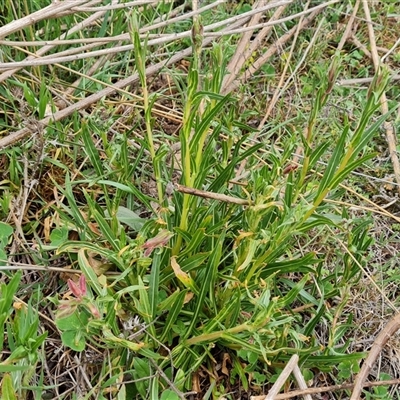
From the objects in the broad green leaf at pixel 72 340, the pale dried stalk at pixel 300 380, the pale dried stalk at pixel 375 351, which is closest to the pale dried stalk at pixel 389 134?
the pale dried stalk at pixel 375 351

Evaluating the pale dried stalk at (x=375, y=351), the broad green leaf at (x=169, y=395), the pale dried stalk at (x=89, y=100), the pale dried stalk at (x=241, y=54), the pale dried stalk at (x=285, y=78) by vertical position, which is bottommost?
the pale dried stalk at (x=375, y=351)

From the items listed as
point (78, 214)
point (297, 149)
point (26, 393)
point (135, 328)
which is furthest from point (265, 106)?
point (26, 393)

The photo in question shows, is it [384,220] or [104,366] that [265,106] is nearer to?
[384,220]

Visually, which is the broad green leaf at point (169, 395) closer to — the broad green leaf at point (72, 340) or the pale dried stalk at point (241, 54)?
the broad green leaf at point (72, 340)

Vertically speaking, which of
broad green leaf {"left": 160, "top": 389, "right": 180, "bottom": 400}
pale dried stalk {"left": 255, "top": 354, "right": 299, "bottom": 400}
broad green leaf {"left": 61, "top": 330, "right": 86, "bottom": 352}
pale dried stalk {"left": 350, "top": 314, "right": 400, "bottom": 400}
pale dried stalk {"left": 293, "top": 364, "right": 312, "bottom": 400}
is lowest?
pale dried stalk {"left": 350, "top": 314, "right": 400, "bottom": 400}

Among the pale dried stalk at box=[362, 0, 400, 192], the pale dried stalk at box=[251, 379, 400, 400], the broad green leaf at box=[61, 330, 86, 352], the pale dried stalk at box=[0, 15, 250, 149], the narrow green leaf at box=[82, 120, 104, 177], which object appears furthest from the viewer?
the pale dried stalk at box=[362, 0, 400, 192]

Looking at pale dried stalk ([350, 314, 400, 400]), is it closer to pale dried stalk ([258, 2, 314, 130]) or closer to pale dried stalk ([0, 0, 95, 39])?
pale dried stalk ([258, 2, 314, 130])

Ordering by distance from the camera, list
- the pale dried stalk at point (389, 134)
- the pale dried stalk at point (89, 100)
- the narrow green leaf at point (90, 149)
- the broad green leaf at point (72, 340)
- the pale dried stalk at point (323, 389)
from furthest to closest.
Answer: the pale dried stalk at point (389, 134), the pale dried stalk at point (89, 100), the narrow green leaf at point (90, 149), the pale dried stalk at point (323, 389), the broad green leaf at point (72, 340)

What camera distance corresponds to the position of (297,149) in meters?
1.98

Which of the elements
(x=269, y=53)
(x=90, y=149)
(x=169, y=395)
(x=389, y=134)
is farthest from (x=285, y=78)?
(x=169, y=395)

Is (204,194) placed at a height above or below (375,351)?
above

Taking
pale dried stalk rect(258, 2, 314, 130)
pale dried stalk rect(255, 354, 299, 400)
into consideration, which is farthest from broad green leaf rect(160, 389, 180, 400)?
pale dried stalk rect(258, 2, 314, 130)

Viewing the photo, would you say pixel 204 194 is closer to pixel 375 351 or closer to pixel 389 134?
pixel 375 351

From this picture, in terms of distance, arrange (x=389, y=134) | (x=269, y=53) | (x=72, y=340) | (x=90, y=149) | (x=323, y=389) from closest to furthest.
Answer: (x=72, y=340)
(x=323, y=389)
(x=90, y=149)
(x=389, y=134)
(x=269, y=53)
